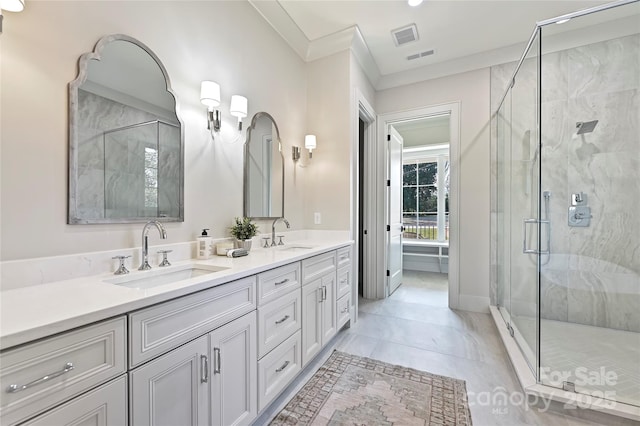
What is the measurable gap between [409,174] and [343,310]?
13.1 ft

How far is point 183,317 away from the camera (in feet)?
3.33

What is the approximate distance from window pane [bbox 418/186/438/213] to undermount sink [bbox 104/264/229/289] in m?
4.93

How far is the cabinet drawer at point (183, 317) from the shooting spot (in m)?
0.87

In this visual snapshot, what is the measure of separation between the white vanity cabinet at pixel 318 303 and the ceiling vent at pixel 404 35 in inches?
90.3

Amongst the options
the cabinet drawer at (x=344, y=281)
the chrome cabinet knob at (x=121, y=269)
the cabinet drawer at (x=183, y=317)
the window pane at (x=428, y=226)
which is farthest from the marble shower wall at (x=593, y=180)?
the chrome cabinet knob at (x=121, y=269)

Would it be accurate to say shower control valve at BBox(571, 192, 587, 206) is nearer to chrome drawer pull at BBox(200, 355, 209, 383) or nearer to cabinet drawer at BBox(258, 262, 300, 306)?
cabinet drawer at BBox(258, 262, 300, 306)

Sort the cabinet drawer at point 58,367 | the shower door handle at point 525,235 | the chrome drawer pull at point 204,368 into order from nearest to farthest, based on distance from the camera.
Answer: the cabinet drawer at point 58,367
the chrome drawer pull at point 204,368
the shower door handle at point 525,235

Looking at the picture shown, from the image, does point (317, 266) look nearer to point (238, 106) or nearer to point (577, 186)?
point (238, 106)

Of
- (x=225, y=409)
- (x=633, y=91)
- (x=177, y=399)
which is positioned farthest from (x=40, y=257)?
(x=633, y=91)

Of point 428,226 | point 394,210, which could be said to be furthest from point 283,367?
point 428,226

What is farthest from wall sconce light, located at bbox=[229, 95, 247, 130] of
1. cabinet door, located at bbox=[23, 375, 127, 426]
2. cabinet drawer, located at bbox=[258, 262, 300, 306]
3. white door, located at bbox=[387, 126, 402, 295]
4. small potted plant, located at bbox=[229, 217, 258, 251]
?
white door, located at bbox=[387, 126, 402, 295]

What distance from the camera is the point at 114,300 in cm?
84

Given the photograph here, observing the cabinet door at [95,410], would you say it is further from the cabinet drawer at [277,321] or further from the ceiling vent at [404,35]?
the ceiling vent at [404,35]

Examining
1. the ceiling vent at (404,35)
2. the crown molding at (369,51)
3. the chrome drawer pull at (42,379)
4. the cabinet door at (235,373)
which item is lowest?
the cabinet door at (235,373)
